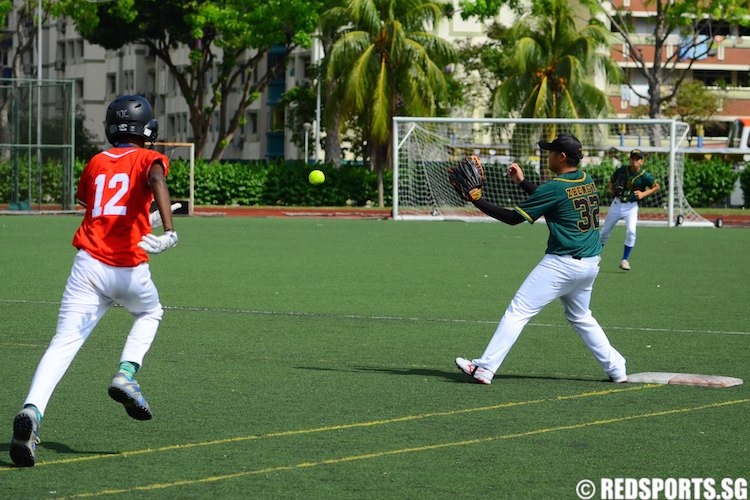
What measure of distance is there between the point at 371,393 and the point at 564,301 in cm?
173

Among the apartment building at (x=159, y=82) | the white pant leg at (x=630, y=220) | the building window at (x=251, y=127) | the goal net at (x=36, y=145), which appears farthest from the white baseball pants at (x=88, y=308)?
the building window at (x=251, y=127)

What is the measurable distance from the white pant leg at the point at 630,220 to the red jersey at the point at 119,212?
1566 centimetres

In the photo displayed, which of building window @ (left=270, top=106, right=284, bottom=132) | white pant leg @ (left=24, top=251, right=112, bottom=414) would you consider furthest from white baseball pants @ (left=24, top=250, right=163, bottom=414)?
building window @ (left=270, top=106, right=284, bottom=132)

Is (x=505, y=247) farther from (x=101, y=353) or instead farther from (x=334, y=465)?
(x=334, y=465)

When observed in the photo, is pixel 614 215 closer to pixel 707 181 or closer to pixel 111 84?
pixel 707 181

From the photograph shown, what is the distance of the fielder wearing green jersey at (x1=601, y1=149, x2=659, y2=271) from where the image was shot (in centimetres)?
2181

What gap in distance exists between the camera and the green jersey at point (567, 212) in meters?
9.58

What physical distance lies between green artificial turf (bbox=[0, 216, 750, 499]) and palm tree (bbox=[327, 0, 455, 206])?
1184 inches

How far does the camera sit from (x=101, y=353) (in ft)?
36.4

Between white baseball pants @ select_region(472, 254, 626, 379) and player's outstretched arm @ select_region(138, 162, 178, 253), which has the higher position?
player's outstretched arm @ select_region(138, 162, 178, 253)

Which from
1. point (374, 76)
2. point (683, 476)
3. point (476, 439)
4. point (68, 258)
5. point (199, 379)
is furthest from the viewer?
point (374, 76)

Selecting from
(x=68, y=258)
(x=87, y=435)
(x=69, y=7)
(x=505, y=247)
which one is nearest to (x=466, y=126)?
(x=69, y=7)

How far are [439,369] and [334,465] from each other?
3.72m

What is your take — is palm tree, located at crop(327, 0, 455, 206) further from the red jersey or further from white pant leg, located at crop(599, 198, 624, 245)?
the red jersey
